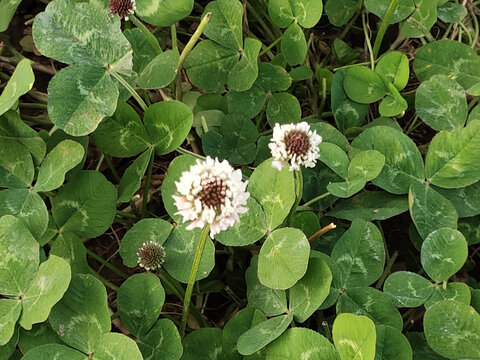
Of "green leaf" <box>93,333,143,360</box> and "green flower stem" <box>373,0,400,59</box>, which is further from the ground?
"green flower stem" <box>373,0,400,59</box>

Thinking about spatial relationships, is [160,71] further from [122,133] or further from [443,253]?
[443,253]

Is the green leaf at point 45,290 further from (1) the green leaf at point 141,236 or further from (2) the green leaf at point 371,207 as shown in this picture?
(2) the green leaf at point 371,207

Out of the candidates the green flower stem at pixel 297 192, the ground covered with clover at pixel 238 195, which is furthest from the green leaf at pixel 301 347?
the green flower stem at pixel 297 192

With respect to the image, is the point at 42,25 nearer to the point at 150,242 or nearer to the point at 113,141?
the point at 113,141

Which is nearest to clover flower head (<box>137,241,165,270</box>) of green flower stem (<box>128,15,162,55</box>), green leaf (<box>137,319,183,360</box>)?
green leaf (<box>137,319,183,360</box>)

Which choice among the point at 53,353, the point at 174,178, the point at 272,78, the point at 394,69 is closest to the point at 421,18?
the point at 394,69

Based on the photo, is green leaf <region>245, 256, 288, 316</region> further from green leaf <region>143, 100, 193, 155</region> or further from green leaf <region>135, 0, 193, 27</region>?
green leaf <region>135, 0, 193, 27</region>

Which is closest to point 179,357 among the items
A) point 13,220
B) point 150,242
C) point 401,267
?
point 150,242

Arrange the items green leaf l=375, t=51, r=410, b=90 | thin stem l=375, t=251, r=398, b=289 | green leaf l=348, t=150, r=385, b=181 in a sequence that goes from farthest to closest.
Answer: green leaf l=375, t=51, r=410, b=90 < thin stem l=375, t=251, r=398, b=289 < green leaf l=348, t=150, r=385, b=181
